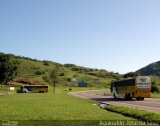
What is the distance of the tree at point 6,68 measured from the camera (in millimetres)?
118787

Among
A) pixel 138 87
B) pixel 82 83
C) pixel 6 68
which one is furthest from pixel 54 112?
pixel 82 83

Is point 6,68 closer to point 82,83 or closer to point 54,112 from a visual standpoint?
point 82,83

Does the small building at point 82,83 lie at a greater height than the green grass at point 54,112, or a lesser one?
greater

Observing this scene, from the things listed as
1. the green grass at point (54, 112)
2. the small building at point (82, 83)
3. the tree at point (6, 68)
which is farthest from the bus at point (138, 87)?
the small building at point (82, 83)

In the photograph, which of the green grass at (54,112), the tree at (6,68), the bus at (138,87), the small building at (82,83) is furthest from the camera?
the small building at (82,83)

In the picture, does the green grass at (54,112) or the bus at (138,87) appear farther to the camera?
the bus at (138,87)

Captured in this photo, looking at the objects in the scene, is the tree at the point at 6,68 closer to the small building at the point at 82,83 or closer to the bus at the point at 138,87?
the small building at the point at 82,83

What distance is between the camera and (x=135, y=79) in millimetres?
57969

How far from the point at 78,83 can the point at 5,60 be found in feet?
192

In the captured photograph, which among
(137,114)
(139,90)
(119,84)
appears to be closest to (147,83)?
(139,90)

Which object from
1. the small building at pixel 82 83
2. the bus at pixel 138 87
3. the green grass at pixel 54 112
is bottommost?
the green grass at pixel 54 112

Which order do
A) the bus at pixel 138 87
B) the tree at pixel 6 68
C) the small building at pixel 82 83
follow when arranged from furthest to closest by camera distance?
the small building at pixel 82 83 < the tree at pixel 6 68 < the bus at pixel 138 87

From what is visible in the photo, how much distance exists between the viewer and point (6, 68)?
11925 cm

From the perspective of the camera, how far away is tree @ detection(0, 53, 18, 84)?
119 metres
